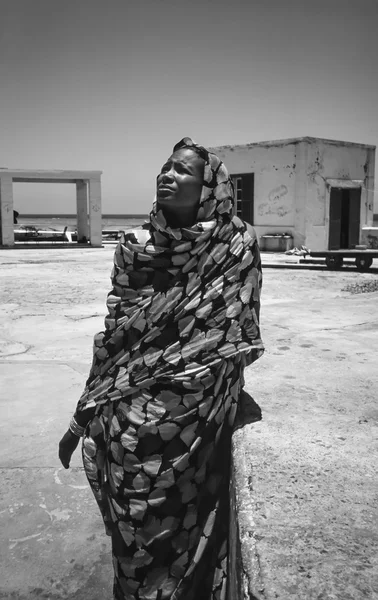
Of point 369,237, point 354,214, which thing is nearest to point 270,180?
point 354,214

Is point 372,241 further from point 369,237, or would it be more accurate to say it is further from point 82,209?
point 82,209

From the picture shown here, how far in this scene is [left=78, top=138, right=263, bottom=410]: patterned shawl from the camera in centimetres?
157

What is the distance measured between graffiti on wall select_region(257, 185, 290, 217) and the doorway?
4.71 ft

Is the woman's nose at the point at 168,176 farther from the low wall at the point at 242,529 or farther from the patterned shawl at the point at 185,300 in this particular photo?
the low wall at the point at 242,529

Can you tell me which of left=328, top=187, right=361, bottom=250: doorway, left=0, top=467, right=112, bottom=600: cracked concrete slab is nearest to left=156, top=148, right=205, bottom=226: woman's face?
left=0, top=467, right=112, bottom=600: cracked concrete slab

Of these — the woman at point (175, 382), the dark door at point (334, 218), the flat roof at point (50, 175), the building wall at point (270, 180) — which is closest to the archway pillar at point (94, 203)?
the flat roof at point (50, 175)

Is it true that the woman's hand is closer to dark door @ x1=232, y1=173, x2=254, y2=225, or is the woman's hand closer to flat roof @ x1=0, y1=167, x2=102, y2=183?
dark door @ x1=232, y1=173, x2=254, y2=225

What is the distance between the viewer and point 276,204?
15734mm

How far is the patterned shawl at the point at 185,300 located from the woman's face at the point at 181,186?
0.03m

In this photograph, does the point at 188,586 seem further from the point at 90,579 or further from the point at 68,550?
the point at 68,550

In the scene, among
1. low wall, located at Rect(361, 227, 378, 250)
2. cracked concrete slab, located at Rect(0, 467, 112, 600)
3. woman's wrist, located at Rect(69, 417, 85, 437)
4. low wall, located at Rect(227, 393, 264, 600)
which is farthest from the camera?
low wall, located at Rect(361, 227, 378, 250)

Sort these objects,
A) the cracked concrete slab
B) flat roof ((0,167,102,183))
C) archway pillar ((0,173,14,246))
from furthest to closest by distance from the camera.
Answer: archway pillar ((0,173,14,246)) → flat roof ((0,167,102,183)) → the cracked concrete slab

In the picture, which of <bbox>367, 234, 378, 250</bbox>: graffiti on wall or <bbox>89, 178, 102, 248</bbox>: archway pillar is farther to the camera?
<bbox>89, 178, 102, 248</bbox>: archway pillar

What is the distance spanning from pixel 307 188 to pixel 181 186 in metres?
14.2
